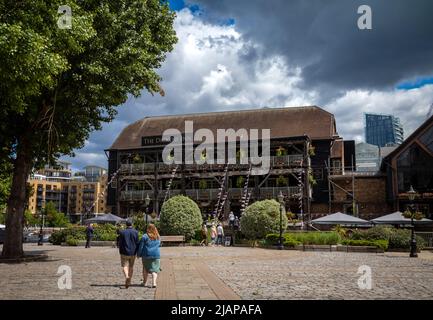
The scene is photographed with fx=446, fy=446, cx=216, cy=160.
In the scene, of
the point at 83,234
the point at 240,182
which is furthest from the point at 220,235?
the point at 240,182

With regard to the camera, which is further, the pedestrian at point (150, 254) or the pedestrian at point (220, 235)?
the pedestrian at point (220, 235)

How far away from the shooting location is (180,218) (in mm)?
27875

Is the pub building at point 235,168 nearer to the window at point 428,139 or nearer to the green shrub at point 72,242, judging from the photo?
the window at point 428,139

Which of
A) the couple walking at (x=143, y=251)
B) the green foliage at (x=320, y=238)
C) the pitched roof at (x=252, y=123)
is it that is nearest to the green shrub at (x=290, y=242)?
the green foliage at (x=320, y=238)

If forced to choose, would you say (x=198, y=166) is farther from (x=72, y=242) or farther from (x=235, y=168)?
(x=72, y=242)

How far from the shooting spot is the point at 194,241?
92.5 ft

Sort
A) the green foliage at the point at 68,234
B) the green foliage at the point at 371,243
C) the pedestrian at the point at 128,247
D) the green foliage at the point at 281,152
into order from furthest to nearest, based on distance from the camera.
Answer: the green foliage at the point at 281,152 < the green foliage at the point at 68,234 < the green foliage at the point at 371,243 < the pedestrian at the point at 128,247

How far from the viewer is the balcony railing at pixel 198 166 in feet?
132

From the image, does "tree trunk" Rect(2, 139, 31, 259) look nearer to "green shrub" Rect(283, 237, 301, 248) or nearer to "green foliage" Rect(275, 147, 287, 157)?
"green shrub" Rect(283, 237, 301, 248)

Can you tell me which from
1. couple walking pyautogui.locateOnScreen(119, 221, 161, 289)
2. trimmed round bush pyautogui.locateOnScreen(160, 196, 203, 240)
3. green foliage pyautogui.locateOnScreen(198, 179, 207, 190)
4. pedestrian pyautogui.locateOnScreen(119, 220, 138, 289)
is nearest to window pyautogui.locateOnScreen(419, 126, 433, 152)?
green foliage pyautogui.locateOnScreen(198, 179, 207, 190)

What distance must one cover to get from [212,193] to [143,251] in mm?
32568

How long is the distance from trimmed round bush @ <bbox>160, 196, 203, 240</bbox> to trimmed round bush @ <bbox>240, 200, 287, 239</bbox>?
339 cm

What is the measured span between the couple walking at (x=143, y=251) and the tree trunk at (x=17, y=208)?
8.38 m
